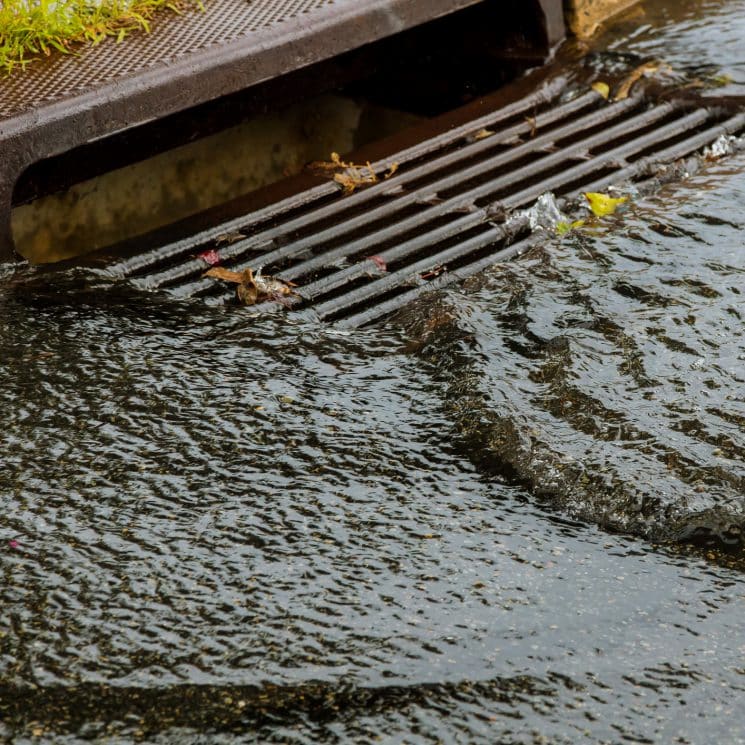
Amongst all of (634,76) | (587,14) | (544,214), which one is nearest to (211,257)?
(544,214)

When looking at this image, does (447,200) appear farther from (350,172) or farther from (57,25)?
(57,25)

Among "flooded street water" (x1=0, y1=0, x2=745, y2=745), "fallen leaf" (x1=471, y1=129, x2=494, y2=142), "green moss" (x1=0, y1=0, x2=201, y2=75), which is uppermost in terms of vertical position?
"green moss" (x1=0, y1=0, x2=201, y2=75)

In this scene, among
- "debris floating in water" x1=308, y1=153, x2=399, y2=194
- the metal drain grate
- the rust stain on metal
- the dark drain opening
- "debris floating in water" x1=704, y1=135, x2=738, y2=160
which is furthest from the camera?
the rust stain on metal

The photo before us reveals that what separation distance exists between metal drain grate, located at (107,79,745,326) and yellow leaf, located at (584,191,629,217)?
89mm

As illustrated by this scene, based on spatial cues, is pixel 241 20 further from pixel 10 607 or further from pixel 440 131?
pixel 10 607

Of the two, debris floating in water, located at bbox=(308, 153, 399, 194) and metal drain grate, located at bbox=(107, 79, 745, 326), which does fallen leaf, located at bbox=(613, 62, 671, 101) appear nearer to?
metal drain grate, located at bbox=(107, 79, 745, 326)

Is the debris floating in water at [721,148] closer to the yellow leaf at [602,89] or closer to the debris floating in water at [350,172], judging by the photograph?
the yellow leaf at [602,89]

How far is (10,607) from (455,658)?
31.3 inches

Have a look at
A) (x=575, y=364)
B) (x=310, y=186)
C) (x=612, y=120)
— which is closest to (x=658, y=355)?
(x=575, y=364)

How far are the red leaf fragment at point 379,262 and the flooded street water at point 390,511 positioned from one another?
328 mm

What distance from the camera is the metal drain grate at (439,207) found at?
3.15m

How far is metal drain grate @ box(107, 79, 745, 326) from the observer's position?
3.15 meters

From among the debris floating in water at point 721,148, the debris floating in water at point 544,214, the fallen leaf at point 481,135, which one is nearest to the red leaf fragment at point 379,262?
the debris floating in water at point 544,214

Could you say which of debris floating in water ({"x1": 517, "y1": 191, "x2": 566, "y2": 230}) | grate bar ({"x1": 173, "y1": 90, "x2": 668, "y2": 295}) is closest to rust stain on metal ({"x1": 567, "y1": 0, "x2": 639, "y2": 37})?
grate bar ({"x1": 173, "y1": 90, "x2": 668, "y2": 295})
